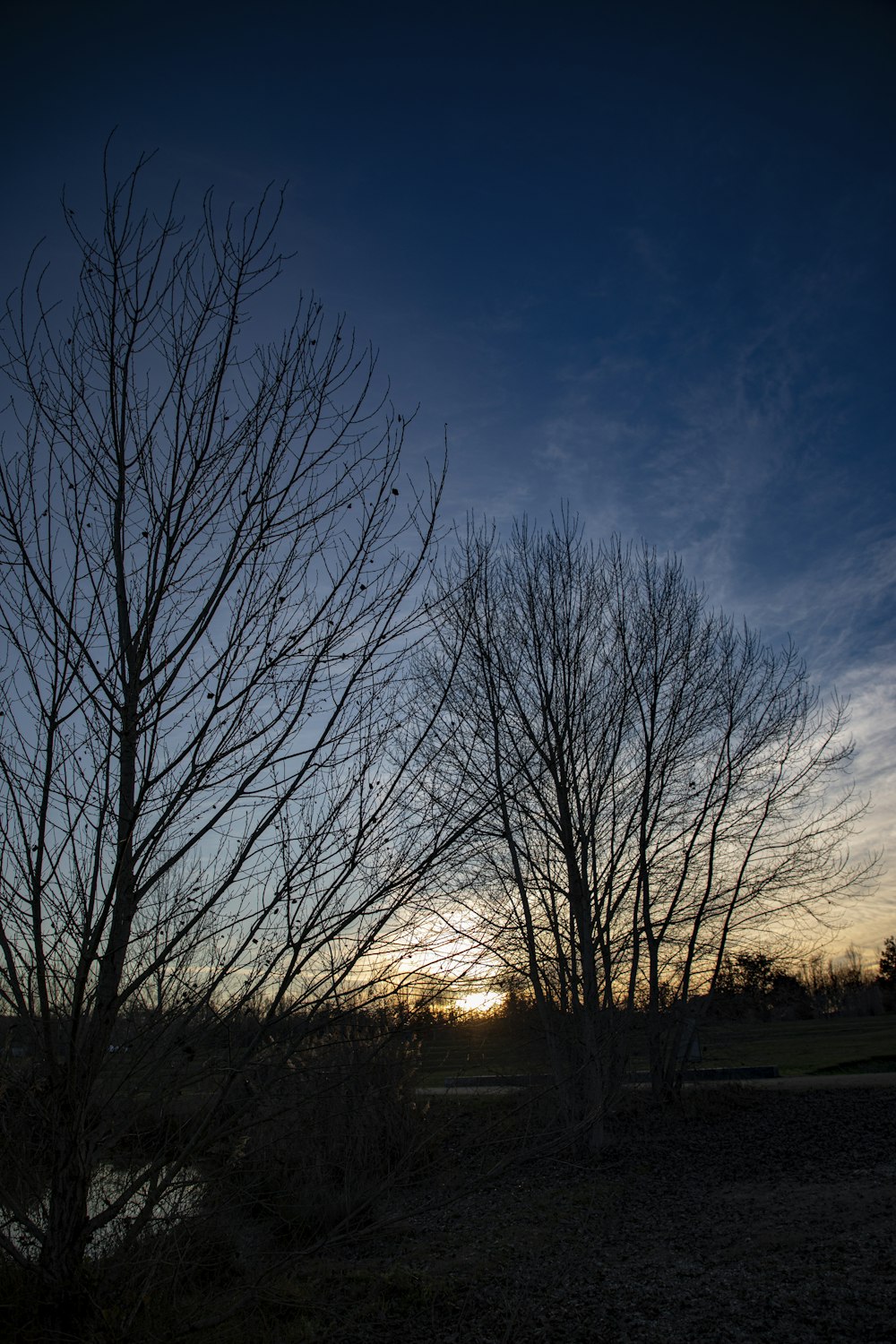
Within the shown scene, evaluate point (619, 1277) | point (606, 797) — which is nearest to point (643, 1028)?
point (606, 797)

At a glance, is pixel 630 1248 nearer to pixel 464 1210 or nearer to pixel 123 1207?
pixel 464 1210

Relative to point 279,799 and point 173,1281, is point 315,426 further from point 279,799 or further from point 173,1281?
Answer: point 173,1281

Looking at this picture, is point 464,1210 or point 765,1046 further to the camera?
point 765,1046

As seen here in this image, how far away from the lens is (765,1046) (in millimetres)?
22422

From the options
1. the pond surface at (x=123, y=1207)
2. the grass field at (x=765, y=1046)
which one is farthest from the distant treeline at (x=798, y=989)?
the pond surface at (x=123, y=1207)

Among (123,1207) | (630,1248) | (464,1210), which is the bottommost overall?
(464,1210)

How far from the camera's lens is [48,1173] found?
2383mm

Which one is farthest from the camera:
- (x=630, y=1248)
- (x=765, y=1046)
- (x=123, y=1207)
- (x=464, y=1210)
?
(x=765, y=1046)

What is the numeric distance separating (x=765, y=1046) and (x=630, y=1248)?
59.3ft

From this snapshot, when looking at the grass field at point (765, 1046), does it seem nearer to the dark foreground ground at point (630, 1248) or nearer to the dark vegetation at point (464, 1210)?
the dark vegetation at point (464, 1210)

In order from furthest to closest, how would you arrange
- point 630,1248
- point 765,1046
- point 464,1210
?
point 765,1046 → point 464,1210 → point 630,1248

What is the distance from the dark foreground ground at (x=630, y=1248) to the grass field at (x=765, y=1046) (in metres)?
0.96

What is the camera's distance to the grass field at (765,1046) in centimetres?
1018

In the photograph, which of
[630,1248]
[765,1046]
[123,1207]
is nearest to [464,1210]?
[630,1248]
